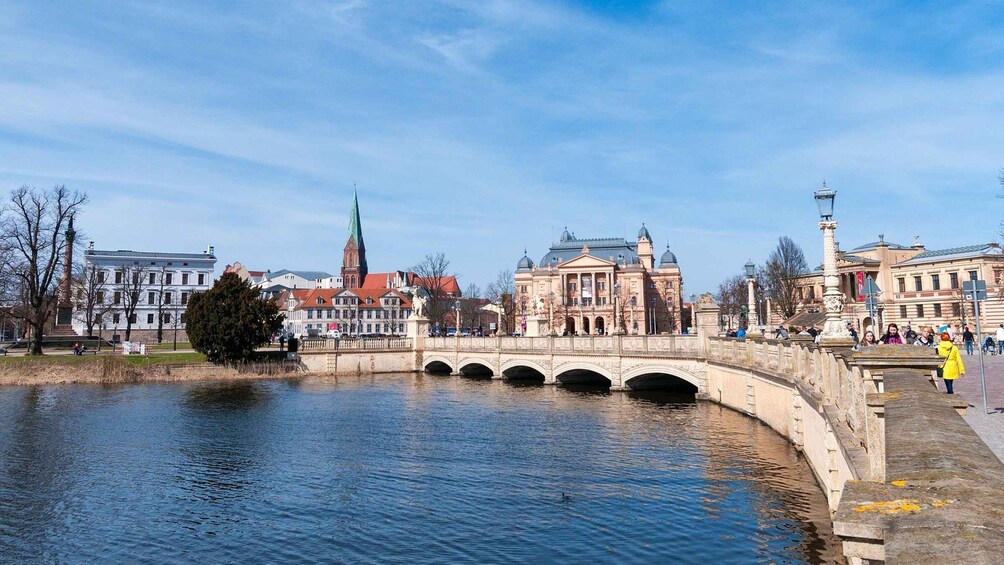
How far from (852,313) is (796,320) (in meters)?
35.7

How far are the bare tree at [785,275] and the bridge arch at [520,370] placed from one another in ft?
103

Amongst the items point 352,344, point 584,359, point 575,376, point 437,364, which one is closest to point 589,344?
point 584,359

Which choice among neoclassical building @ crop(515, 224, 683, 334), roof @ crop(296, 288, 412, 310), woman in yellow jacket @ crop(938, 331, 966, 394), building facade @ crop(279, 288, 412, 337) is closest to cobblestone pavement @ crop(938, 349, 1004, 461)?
woman in yellow jacket @ crop(938, 331, 966, 394)

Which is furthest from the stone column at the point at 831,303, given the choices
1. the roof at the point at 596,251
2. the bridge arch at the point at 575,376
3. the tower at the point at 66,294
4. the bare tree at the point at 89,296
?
the roof at the point at 596,251

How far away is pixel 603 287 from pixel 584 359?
7655 cm

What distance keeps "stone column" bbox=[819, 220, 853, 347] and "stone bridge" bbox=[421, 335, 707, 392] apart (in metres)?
17.9

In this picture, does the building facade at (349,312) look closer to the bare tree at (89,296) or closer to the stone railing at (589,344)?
the bare tree at (89,296)

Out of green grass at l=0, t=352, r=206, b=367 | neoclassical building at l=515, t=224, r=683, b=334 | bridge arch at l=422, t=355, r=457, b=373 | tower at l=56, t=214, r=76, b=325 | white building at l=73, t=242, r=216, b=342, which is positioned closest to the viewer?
green grass at l=0, t=352, r=206, b=367

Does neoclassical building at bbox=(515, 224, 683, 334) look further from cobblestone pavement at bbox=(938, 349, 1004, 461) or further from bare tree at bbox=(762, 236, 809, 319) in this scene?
cobblestone pavement at bbox=(938, 349, 1004, 461)

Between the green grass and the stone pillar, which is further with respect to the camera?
the green grass

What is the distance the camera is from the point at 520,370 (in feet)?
170

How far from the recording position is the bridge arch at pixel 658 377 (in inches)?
1380

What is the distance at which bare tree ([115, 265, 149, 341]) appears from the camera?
2741 inches

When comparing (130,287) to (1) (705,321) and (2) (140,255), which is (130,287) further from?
(1) (705,321)
